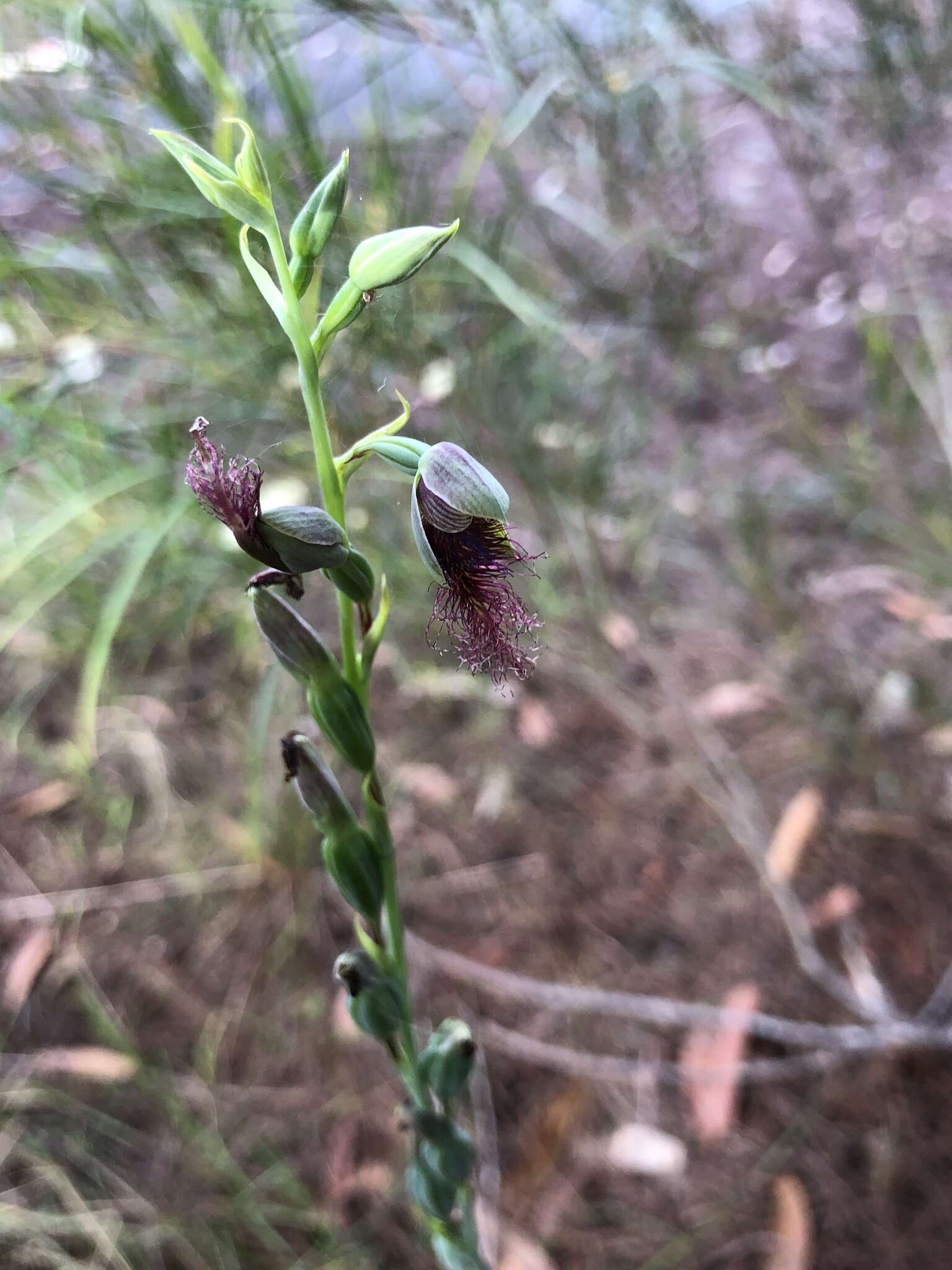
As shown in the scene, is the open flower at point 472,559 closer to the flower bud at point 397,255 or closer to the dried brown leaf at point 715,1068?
the flower bud at point 397,255

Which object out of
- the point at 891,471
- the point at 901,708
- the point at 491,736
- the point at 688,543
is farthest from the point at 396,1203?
the point at 891,471

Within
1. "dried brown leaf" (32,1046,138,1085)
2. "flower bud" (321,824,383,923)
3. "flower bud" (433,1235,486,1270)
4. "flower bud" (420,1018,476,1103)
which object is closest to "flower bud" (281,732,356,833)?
"flower bud" (321,824,383,923)

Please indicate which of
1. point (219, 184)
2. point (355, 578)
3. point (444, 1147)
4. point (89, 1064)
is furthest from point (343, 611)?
point (89, 1064)

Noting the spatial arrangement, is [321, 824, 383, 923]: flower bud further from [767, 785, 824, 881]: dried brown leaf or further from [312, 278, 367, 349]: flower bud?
[767, 785, 824, 881]: dried brown leaf

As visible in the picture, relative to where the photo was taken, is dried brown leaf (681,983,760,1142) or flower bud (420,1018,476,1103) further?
dried brown leaf (681,983,760,1142)

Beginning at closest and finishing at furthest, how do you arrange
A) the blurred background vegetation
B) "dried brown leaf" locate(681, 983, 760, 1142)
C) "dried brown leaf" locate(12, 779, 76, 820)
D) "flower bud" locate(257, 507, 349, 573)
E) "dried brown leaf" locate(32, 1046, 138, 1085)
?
"flower bud" locate(257, 507, 349, 573)
the blurred background vegetation
"dried brown leaf" locate(681, 983, 760, 1142)
"dried brown leaf" locate(32, 1046, 138, 1085)
"dried brown leaf" locate(12, 779, 76, 820)

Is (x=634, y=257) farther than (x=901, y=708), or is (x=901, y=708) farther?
(x=634, y=257)

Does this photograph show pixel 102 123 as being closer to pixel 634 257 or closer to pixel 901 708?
pixel 634 257

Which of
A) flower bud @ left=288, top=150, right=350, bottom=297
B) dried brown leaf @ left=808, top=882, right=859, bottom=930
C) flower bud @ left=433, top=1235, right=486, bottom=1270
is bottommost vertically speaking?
dried brown leaf @ left=808, top=882, right=859, bottom=930
